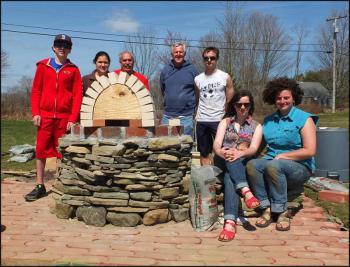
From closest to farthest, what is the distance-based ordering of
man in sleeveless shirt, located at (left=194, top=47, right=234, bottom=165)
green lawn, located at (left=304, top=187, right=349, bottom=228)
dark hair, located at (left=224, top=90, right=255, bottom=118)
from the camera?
green lawn, located at (left=304, top=187, right=349, bottom=228), dark hair, located at (left=224, top=90, right=255, bottom=118), man in sleeveless shirt, located at (left=194, top=47, right=234, bottom=165)

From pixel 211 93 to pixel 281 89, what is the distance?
2.72ft

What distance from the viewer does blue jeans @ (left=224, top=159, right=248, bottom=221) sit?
396 centimetres

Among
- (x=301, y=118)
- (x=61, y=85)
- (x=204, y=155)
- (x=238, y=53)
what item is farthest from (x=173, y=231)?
(x=238, y=53)

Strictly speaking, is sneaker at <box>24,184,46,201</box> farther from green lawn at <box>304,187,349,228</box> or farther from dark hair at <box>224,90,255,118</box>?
green lawn at <box>304,187,349,228</box>

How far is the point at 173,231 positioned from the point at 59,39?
2549 millimetres

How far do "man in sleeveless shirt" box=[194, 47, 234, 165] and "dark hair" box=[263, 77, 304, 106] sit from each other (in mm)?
494

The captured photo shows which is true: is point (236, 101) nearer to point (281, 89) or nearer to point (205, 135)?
point (281, 89)

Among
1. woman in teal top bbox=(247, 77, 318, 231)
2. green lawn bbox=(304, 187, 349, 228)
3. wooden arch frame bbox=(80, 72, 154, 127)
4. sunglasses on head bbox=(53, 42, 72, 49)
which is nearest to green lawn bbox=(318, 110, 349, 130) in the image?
woman in teal top bbox=(247, 77, 318, 231)

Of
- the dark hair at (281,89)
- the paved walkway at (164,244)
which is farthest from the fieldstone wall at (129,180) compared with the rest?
the dark hair at (281,89)

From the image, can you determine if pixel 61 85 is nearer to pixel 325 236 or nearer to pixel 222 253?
pixel 222 253

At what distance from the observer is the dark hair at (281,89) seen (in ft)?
14.1

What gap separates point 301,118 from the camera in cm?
411

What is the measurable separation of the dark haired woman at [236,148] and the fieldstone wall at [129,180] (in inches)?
18.4

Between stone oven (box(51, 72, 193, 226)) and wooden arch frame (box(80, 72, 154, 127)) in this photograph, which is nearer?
stone oven (box(51, 72, 193, 226))
